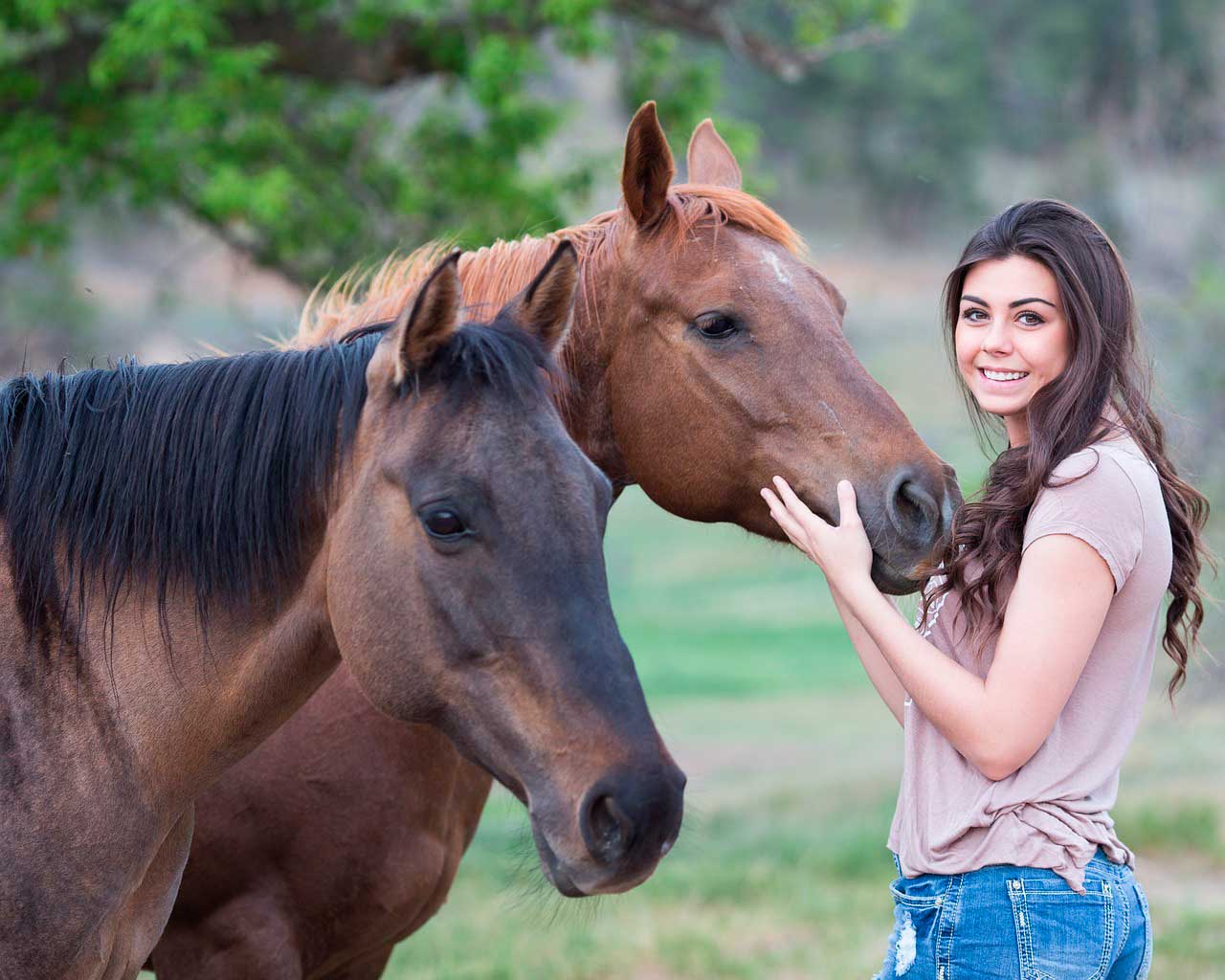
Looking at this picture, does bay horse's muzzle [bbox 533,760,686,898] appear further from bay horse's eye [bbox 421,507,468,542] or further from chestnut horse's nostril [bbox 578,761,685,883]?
bay horse's eye [bbox 421,507,468,542]

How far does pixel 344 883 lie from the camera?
138 inches

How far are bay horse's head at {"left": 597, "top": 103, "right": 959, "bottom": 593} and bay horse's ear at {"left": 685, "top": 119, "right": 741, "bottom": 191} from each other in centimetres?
50

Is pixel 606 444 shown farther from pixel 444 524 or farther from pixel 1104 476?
pixel 1104 476

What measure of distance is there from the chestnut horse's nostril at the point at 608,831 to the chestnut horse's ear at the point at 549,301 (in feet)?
3.22

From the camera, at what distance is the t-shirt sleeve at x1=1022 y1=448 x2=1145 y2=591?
2.43 meters

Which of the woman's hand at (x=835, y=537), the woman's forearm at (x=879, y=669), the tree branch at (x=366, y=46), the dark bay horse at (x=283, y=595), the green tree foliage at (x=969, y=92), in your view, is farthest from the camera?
the green tree foliage at (x=969, y=92)

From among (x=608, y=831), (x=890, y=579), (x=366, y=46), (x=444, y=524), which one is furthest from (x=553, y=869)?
(x=366, y=46)

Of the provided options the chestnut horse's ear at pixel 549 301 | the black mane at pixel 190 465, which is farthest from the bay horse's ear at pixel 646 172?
the black mane at pixel 190 465

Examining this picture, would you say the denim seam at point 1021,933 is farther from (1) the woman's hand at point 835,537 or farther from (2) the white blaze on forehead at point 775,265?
(2) the white blaze on forehead at point 775,265

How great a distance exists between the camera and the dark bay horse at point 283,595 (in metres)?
2.33

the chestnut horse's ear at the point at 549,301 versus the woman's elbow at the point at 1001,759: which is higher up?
the chestnut horse's ear at the point at 549,301

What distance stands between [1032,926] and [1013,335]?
1.18m

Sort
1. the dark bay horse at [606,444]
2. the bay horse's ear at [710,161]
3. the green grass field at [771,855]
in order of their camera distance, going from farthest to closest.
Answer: the green grass field at [771,855]
the bay horse's ear at [710,161]
the dark bay horse at [606,444]

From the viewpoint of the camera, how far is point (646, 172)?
3.41m
